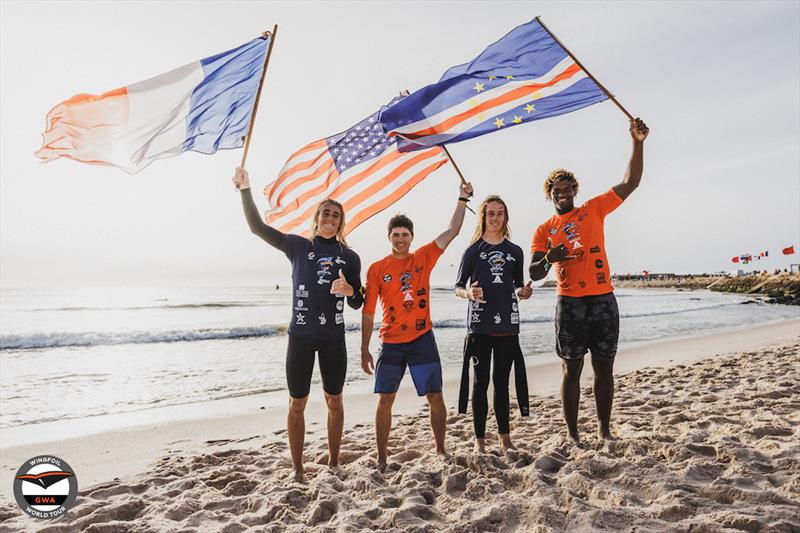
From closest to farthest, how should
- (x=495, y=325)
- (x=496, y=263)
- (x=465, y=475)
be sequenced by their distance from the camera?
1. (x=465, y=475)
2. (x=495, y=325)
3. (x=496, y=263)

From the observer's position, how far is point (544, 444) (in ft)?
14.4

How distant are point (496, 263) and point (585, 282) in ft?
2.52

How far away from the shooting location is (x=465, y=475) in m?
3.72

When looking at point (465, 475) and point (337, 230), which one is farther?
point (337, 230)

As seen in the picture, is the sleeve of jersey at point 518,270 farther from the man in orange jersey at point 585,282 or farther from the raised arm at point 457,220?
the raised arm at point 457,220

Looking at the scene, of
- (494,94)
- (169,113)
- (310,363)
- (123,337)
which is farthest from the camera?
(123,337)

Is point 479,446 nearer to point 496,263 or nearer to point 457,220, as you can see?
point 496,263

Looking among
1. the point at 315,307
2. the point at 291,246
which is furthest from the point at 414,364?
the point at 291,246

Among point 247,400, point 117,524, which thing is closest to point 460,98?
point 117,524

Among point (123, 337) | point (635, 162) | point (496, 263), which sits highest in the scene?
point (635, 162)

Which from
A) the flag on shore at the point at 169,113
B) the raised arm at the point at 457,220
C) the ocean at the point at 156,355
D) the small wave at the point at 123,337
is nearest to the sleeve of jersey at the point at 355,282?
the raised arm at the point at 457,220

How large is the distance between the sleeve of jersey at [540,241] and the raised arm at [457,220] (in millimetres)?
692

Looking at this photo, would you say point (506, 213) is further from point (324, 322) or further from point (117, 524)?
point (117, 524)

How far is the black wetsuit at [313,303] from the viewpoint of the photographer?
12.8ft
